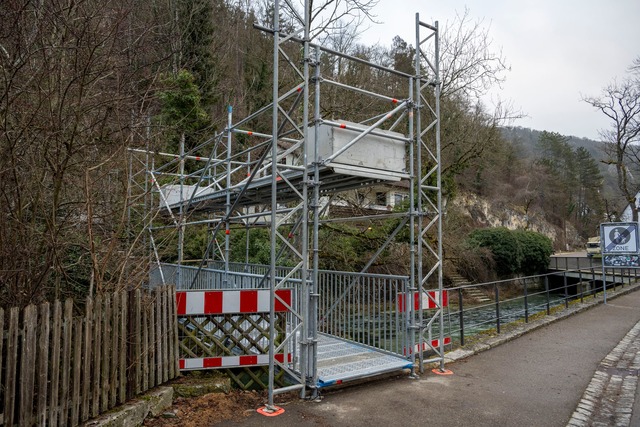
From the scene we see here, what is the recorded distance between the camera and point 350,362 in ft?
19.2

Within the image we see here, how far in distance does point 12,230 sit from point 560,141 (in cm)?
7313

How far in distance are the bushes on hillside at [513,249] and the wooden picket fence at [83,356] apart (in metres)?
23.8

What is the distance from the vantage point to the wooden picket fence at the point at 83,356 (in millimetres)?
3412

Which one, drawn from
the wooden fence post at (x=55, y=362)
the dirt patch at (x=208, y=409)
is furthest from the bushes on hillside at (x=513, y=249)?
the wooden fence post at (x=55, y=362)

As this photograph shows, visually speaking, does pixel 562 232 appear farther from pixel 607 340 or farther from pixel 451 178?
pixel 607 340

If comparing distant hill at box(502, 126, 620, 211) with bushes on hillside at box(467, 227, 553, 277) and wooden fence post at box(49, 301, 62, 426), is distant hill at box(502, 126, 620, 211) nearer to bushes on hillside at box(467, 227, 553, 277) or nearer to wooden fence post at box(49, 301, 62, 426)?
bushes on hillside at box(467, 227, 553, 277)

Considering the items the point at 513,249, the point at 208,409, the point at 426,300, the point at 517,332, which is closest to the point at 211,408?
the point at 208,409

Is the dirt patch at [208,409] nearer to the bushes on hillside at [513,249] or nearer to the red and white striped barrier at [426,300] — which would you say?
the red and white striped barrier at [426,300]

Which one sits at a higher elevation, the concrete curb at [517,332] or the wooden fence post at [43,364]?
the wooden fence post at [43,364]

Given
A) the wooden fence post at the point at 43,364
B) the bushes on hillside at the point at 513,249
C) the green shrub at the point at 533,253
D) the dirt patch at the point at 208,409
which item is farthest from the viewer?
the green shrub at the point at 533,253

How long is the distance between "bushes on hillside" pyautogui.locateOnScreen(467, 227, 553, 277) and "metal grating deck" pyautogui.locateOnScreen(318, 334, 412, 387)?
69.5 ft

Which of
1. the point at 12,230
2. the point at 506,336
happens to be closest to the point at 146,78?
the point at 12,230

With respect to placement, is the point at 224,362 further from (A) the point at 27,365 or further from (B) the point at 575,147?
(B) the point at 575,147

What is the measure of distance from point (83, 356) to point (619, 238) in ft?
48.5
